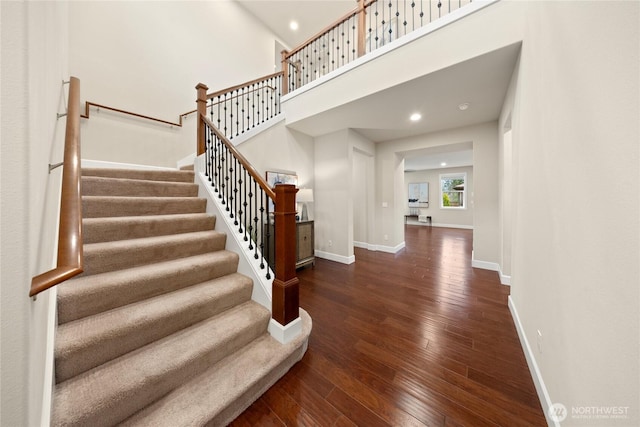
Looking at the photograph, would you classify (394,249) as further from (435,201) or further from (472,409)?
(435,201)

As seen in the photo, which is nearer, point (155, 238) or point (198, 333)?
point (198, 333)

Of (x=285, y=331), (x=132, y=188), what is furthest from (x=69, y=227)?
(x=132, y=188)

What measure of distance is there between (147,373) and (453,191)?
1028 centimetres

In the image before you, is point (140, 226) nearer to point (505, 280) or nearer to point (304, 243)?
point (304, 243)

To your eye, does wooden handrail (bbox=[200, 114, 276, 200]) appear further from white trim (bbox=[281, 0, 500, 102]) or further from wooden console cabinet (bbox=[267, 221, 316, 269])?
white trim (bbox=[281, 0, 500, 102])

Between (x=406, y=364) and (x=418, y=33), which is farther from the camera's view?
(x=418, y=33)

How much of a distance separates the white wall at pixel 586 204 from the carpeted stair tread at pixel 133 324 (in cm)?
203

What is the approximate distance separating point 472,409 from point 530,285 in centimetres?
100

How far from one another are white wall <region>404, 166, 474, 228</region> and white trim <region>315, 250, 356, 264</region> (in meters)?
6.50

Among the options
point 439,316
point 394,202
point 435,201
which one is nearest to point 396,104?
point 394,202

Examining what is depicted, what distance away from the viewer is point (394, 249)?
16.1 ft

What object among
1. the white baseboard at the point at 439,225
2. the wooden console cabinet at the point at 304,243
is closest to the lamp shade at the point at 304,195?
the wooden console cabinet at the point at 304,243

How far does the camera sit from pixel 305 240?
3.83 metres

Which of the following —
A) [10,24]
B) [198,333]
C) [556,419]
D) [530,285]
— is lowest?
[556,419]
